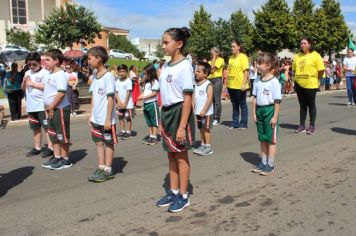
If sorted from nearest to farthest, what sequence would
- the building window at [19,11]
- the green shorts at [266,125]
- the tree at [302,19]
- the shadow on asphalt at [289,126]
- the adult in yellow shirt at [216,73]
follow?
the green shorts at [266,125] < the shadow on asphalt at [289,126] < the adult in yellow shirt at [216,73] < the tree at [302,19] < the building window at [19,11]

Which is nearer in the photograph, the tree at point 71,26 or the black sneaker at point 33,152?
the black sneaker at point 33,152

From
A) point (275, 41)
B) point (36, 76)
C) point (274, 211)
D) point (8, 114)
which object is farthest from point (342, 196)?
point (275, 41)

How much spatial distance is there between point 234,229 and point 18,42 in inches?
2038

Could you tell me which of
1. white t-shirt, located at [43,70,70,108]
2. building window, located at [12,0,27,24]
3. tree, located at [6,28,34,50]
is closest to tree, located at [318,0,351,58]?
tree, located at [6,28,34,50]

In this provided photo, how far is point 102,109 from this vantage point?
5.77 m

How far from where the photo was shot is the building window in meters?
68.2

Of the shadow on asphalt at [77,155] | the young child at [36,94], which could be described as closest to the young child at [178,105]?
the shadow on asphalt at [77,155]

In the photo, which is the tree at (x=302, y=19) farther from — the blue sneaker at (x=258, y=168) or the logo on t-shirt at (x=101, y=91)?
the logo on t-shirt at (x=101, y=91)

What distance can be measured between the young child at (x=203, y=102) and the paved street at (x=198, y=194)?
295 mm

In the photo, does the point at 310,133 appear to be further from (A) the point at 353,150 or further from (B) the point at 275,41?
(B) the point at 275,41

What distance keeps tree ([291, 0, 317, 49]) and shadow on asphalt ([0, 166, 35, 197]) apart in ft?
141

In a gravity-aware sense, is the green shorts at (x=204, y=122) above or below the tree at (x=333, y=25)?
below

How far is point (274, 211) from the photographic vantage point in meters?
4.55

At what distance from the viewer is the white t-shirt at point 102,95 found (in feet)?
18.7
